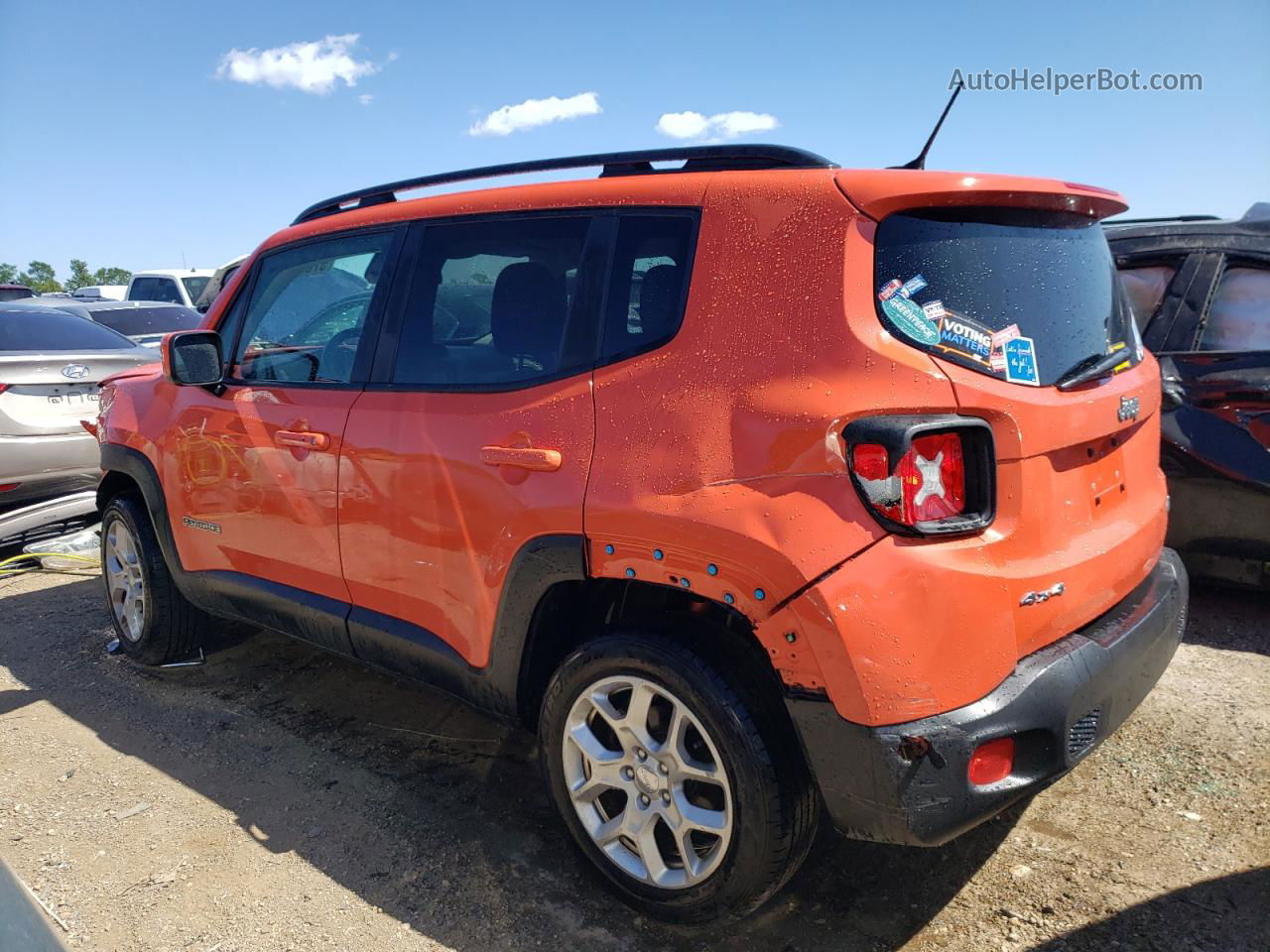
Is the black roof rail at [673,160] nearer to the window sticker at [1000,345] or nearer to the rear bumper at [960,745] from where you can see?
the window sticker at [1000,345]

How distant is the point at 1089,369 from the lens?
2303 mm

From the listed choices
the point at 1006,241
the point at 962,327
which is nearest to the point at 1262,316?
the point at 1006,241

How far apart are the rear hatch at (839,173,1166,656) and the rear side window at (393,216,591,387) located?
84cm

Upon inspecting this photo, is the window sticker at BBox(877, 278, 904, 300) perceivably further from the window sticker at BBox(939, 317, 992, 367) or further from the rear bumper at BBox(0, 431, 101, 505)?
the rear bumper at BBox(0, 431, 101, 505)

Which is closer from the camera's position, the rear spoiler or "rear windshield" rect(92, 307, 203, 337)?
the rear spoiler

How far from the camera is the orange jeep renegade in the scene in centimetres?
196

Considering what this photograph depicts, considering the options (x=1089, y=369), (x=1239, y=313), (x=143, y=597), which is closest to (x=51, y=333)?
(x=143, y=597)

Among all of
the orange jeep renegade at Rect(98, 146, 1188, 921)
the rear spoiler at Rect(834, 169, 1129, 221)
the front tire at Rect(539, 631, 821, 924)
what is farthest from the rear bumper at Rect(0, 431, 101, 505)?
the rear spoiler at Rect(834, 169, 1129, 221)

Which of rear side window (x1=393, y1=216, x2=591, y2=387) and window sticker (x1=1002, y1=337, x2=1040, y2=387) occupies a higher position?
rear side window (x1=393, y1=216, x2=591, y2=387)

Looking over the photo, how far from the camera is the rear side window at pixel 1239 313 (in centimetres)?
401

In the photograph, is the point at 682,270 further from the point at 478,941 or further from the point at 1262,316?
the point at 1262,316

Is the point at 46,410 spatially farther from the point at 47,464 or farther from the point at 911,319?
the point at 911,319

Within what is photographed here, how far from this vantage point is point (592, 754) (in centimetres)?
245

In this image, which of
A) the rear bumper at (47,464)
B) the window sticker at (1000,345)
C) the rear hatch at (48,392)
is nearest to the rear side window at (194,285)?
the rear hatch at (48,392)
